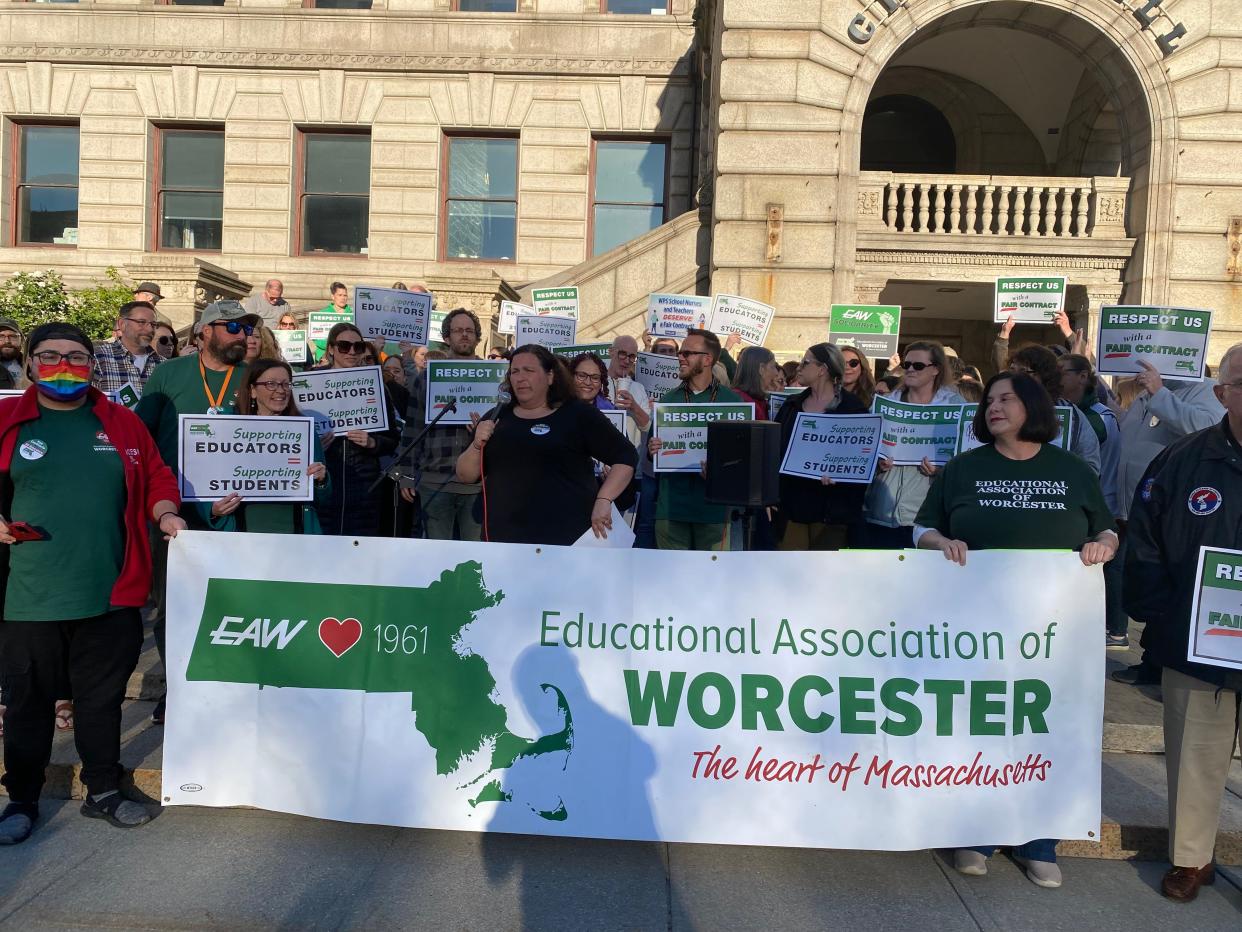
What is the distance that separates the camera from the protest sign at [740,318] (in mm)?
10570

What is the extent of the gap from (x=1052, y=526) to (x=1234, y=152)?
484 inches

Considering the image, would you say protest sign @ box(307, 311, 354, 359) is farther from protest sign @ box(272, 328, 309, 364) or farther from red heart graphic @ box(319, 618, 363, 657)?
red heart graphic @ box(319, 618, 363, 657)

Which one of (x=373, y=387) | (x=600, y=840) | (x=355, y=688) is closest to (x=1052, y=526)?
(x=600, y=840)

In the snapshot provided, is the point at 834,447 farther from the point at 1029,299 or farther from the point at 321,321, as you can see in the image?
the point at 321,321

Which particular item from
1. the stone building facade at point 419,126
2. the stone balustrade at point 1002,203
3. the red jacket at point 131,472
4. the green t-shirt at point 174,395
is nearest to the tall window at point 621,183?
the stone building facade at point 419,126

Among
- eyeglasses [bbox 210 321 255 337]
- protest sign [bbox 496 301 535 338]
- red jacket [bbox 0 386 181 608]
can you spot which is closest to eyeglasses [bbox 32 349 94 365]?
red jacket [bbox 0 386 181 608]

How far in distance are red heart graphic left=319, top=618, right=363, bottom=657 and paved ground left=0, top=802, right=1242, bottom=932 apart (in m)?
0.83

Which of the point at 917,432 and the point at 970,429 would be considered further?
the point at 917,432

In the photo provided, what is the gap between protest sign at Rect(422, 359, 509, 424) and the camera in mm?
6797

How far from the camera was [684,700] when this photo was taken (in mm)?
4270

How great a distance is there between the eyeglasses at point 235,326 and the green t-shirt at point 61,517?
1111mm

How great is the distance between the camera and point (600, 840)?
14.7 feet

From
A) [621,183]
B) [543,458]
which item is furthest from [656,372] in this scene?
[621,183]

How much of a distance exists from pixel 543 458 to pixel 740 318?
19.5 ft
